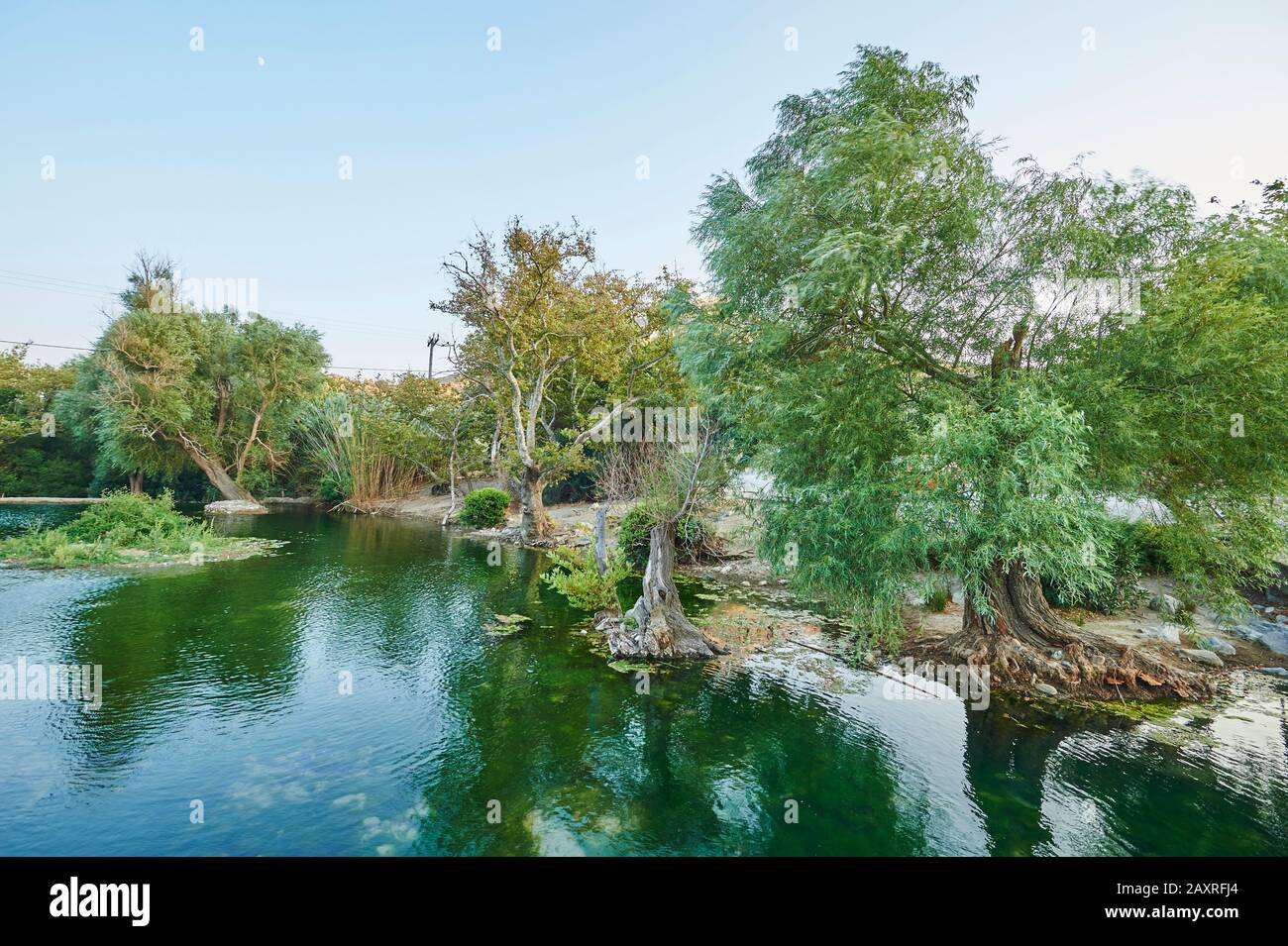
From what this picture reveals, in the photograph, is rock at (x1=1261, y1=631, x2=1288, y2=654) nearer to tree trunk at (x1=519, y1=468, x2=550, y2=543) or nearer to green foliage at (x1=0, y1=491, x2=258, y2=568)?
tree trunk at (x1=519, y1=468, x2=550, y2=543)

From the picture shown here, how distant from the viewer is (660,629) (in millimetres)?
9984

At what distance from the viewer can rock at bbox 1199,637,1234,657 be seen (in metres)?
9.66

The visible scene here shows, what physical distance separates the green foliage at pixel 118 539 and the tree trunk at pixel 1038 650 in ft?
66.8

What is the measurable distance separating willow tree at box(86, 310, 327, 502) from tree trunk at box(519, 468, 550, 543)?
18182 millimetres

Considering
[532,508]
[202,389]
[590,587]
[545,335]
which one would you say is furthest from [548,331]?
[202,389]

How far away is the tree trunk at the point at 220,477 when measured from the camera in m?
29.8

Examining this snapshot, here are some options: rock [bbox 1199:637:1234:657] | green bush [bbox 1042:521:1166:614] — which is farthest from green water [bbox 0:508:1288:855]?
green bush [bbox 1042:521:1166:614]

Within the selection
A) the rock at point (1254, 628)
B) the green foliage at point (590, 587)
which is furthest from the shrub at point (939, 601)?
the green foliage at point (590, 587)

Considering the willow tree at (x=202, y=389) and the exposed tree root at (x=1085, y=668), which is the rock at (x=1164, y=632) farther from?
the willow tree at (x=202, y=389)

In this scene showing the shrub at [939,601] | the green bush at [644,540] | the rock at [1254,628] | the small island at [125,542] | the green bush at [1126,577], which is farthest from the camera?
the green bush at [644,540]

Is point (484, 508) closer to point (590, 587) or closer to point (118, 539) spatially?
point (118, 539)

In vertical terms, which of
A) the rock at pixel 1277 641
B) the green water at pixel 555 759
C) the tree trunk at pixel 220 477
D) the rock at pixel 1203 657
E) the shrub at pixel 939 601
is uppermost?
the tree trunk at pixel 220 477
